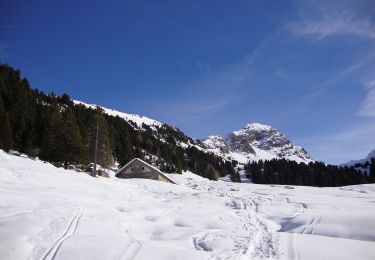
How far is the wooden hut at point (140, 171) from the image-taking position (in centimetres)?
5747

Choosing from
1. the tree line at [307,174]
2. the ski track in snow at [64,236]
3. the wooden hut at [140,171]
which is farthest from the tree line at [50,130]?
the tree line at [307,174]

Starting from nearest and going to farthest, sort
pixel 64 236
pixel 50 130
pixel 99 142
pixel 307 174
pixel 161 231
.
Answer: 1. pixel 64 236
2. pixel 161 231
3. pixel 50 130
4. pixel 99 142
5. pixel 307 174

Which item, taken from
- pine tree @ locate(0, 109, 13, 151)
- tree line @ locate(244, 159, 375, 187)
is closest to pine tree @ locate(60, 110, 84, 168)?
pine tree @ locate(0, 109, 13, 151)

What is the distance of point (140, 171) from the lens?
58156 mm

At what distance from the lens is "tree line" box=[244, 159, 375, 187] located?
112 meters

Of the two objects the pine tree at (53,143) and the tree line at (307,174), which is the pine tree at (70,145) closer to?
the pine tree at (53,143)

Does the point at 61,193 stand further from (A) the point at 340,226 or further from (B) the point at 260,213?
(A) the point at 340,226

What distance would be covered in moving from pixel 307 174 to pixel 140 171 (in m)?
84.0

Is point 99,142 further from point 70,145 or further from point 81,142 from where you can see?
point 70,145

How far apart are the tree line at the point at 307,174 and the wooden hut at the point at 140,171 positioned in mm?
75296

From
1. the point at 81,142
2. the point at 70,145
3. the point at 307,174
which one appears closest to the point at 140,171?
the point at 81,142

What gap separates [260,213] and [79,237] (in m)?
12.6

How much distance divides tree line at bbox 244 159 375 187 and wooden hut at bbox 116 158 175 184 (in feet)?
247

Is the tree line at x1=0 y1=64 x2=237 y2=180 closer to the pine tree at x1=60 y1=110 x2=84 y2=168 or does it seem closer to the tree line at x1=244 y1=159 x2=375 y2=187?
the pine tree at x1=60 y1=110 x2=84 y2=168
